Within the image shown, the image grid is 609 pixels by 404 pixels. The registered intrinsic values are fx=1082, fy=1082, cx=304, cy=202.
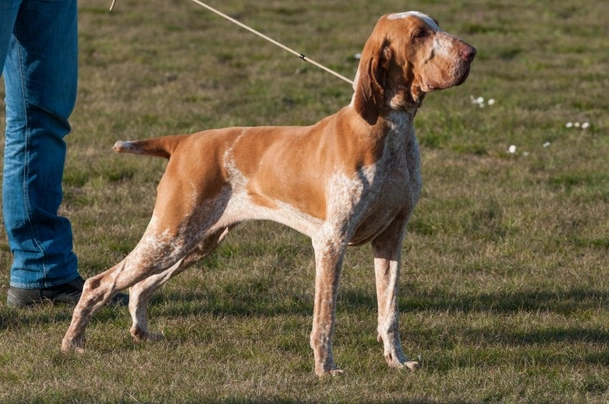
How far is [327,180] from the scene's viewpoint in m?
4.70

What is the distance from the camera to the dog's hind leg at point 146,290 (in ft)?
17.7

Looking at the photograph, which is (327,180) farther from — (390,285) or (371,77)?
(390,285)

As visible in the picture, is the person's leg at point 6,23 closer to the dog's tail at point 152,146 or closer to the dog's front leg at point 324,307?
the dog's tail at point 152,146

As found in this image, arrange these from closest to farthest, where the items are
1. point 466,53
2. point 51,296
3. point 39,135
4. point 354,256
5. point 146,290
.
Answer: point 466,53
point 146,290
point 39,135
point 51,296
point 354,256

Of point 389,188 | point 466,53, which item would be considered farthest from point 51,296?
point 466,53

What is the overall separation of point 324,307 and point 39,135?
2.01 meters

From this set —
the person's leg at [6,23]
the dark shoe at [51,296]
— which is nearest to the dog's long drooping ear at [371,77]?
the person's leg at [6,23]

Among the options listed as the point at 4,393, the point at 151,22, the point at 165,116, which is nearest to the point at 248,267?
the point at 4,393

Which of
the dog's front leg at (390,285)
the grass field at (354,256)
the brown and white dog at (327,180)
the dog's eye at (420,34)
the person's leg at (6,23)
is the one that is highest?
the dog's eye at (420,34)

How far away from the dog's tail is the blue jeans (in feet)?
2.64

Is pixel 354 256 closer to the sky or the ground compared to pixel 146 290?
closer to the ground

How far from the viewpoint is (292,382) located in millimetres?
4664

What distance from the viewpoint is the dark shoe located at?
5930mm

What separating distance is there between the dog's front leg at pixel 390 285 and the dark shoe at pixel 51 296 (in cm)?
160
